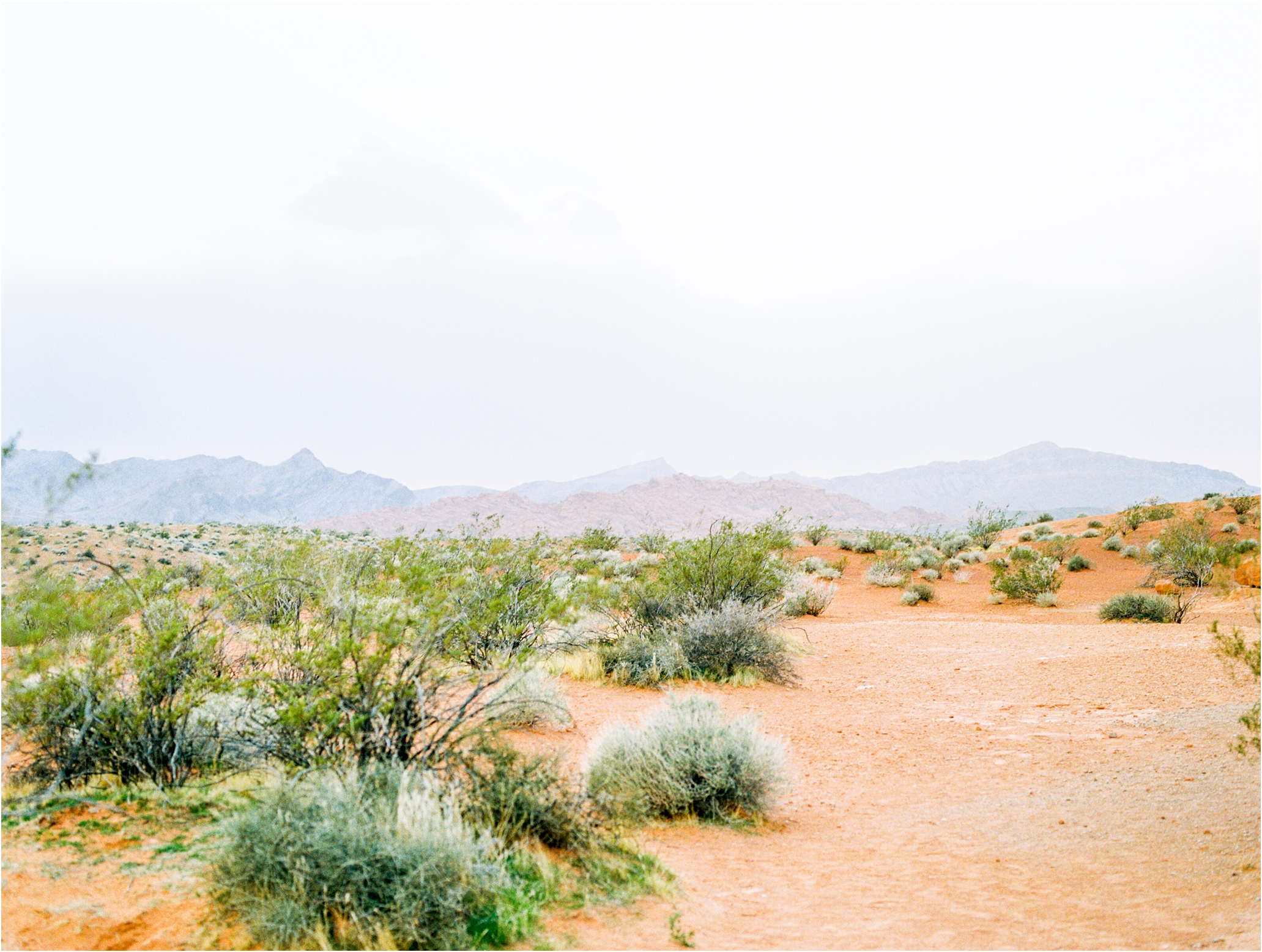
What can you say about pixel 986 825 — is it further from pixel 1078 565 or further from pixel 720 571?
pixel 1078 565

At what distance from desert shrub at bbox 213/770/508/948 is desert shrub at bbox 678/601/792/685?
866 centimetres

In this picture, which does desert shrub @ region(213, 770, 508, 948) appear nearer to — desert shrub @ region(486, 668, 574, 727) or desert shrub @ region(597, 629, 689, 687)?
desert shrub @ region(486, 668, 574, 727)

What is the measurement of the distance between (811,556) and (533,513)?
8640cm

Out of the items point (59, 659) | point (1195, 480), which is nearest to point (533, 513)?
point (59, 659)

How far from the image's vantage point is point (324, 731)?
5523 mm

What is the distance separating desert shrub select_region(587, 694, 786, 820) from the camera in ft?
22.2

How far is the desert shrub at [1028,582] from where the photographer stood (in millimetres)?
23078

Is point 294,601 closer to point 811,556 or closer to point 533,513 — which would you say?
point 811,556

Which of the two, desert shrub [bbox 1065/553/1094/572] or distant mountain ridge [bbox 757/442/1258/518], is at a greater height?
distant mountain ridge [bbox 757/442/1258/518]

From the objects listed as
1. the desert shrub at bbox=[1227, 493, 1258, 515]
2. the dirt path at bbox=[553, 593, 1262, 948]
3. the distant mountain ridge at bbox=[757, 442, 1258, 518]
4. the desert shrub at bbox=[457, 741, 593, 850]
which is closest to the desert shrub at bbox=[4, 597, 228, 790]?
the desert shrub at bbox=[457, 741, 593, 850]

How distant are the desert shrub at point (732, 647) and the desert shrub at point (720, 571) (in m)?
1.23

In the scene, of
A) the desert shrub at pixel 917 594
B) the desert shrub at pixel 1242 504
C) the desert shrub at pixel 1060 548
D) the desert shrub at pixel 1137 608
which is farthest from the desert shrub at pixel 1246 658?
the desert shrub at pixel 1242 504

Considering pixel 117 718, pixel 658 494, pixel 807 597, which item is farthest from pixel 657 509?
pixel 117 718

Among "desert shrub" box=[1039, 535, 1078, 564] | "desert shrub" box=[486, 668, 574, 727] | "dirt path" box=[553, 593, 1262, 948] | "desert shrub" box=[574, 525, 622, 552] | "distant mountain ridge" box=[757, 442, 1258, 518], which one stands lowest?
"dirt path" box=[553, 593, 1262, 948]
